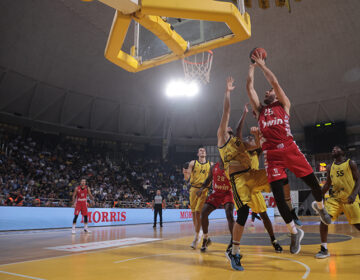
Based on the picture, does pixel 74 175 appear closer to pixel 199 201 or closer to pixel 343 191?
pixel 199 201

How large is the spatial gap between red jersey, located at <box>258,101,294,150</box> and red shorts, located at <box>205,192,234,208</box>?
7.97 feet

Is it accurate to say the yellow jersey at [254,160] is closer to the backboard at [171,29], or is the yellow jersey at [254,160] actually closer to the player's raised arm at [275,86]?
the player's raised arm at [275,86]

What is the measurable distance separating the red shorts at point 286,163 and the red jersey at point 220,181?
2459 mm

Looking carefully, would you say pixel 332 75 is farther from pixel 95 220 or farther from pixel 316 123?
pixel 95 220

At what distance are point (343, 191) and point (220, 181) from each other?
2420 mm

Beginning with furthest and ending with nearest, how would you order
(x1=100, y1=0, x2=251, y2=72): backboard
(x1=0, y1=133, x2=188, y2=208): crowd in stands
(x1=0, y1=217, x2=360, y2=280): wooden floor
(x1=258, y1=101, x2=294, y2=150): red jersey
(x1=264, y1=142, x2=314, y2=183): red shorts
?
(x1=0, y1=133, x2=188, y2=208): crowd in stands, (x1=100, y1=0, x2=251, y2=72): backboard, (x1=258, y1=101, x2=294, y2=150): red jersey, (x1=264, y1=142, x2=314, y2=183): red shorts, (x1=0, y1=217, x2=360, y2=280): wooden floor

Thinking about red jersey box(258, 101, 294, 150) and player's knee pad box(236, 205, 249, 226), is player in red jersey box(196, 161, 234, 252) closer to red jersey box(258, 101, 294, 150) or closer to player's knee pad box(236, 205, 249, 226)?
player's knee pad box(236, 205, 249, 226)

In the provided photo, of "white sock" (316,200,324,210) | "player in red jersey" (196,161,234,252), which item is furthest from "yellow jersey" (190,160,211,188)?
"white sock" (316,200,324,210)

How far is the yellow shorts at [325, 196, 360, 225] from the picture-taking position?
5164 mm

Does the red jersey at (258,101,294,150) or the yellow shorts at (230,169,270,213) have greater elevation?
the red jersey at (258,101,294,150)

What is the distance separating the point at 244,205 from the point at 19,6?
58.8ft

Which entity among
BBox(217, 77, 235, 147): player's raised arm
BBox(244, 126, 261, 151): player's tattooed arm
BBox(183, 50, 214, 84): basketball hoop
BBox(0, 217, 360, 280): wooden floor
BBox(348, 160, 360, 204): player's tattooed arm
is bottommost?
BBox(0, 217, 360, 280): wooden floor

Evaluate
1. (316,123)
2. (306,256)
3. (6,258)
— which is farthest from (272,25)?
(6,258)

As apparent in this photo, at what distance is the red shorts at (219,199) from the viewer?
256 inches
